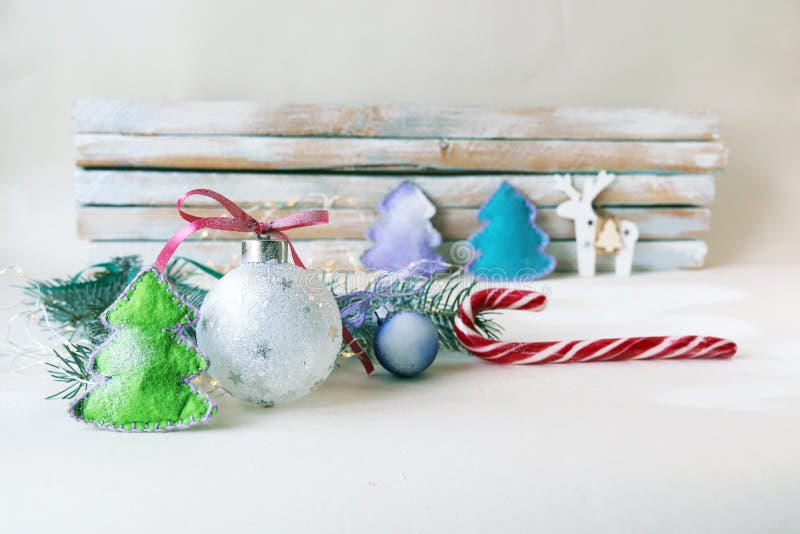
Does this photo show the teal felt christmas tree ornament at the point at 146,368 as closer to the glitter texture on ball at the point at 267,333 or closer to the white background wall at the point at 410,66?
the glitter texture on ball at the point at 267,333

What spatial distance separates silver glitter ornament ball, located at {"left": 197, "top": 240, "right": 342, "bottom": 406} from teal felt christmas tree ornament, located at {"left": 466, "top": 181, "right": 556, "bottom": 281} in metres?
1.36

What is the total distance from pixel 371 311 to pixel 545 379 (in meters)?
0.23

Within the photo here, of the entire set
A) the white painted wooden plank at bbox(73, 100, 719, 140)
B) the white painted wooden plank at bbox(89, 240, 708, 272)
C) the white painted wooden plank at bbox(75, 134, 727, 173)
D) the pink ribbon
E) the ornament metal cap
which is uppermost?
the white painted wooden plank at bbox(73, 100, 719, 140)

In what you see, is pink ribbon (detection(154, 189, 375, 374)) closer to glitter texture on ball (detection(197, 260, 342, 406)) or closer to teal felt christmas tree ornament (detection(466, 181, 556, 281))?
glitter texture on ball (detection(197, 260, 342, 406))

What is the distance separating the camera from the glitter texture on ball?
66cm

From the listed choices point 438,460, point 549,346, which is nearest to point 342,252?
point 549,346

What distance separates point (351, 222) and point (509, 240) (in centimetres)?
47

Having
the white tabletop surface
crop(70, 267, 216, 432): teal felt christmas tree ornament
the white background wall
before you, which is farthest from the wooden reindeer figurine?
crop(70, 267, 216, 432): teal felt christmas tree ornament

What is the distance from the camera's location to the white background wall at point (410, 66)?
7.88 ft

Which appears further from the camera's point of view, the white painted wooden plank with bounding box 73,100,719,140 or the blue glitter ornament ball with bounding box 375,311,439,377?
the white painted wooden plank with bounding box 73,100,719,140

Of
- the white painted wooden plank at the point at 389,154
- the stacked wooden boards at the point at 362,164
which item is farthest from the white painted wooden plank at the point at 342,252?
the white painted wooden plank at the point at 389,154

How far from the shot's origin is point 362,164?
2086 millimetres

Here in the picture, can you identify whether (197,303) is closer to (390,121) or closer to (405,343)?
(405,343)

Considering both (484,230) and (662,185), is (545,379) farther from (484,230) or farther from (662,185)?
(662,185)
